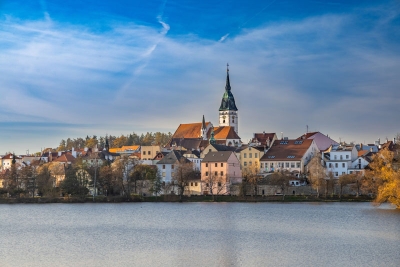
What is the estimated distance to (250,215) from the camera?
5681 centimetres

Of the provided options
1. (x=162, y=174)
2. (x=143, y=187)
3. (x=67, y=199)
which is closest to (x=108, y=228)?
(x=67, y=199)

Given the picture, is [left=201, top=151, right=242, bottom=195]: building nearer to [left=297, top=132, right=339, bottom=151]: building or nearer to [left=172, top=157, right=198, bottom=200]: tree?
[left=172, top=157, right=198, bottom=200]: tree

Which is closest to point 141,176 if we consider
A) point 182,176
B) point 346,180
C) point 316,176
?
point 182,176

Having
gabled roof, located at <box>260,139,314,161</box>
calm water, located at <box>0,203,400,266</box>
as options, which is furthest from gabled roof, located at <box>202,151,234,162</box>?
calm water, located at <box>0,203,400,266</box>

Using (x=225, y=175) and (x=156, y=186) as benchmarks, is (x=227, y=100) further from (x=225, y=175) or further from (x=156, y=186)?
(x=156, y=186)

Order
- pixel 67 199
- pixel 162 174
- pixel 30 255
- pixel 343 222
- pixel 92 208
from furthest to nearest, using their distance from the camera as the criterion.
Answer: pixel 162 174 → pixel 67 199 → pixel 92 208 → pixel 343 222 → pixel 30 255

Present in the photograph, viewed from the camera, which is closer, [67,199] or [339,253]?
[339,253]

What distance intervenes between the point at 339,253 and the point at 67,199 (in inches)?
1983

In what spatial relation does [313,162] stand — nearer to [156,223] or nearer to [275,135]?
[275,135]

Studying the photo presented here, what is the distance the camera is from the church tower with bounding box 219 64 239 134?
516ft

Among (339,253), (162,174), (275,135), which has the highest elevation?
(275,135)

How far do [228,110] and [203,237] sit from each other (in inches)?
4602

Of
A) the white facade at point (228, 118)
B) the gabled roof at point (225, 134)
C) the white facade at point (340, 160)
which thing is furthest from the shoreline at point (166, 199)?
the white facade at point (228, 118)

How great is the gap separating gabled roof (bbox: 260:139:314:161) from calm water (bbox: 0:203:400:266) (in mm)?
28216
